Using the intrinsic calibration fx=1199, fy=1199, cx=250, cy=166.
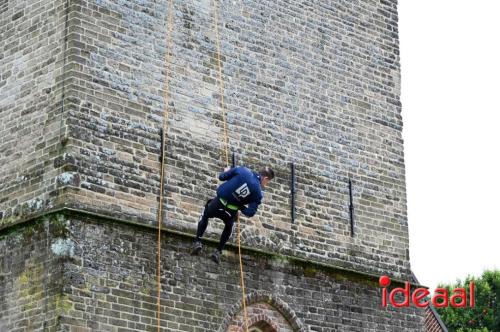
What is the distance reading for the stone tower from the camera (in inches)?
631

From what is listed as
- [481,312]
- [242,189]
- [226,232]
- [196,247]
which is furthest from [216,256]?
[481,312]

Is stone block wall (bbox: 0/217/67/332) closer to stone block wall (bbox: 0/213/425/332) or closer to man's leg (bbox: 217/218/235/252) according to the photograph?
stone block wall (bbox: 0/213/425/332)

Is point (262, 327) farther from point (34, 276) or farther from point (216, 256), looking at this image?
point (34, 276)

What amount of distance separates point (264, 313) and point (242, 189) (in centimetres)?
296

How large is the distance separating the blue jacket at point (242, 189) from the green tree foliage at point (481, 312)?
22454 mm

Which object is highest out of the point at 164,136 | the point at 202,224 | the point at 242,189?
the point at 164,136

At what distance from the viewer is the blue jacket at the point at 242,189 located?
1528 centimetres

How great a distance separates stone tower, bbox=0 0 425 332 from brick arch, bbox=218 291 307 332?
0.03 metres

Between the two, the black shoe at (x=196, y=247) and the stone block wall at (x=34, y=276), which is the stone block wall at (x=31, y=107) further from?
the black shoe at (x=196, y=247)

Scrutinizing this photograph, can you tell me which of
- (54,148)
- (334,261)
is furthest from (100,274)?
(334,261)

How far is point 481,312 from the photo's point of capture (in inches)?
1470

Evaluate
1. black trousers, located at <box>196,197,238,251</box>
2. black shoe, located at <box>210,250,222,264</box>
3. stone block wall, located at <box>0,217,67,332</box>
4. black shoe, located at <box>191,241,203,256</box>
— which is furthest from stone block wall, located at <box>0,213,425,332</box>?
black trousers, located at <box>196,197,238,251</box>

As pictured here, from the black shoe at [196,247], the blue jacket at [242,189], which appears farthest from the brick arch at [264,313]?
the blue jacket at [242,189]

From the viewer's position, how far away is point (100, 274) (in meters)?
15.8
